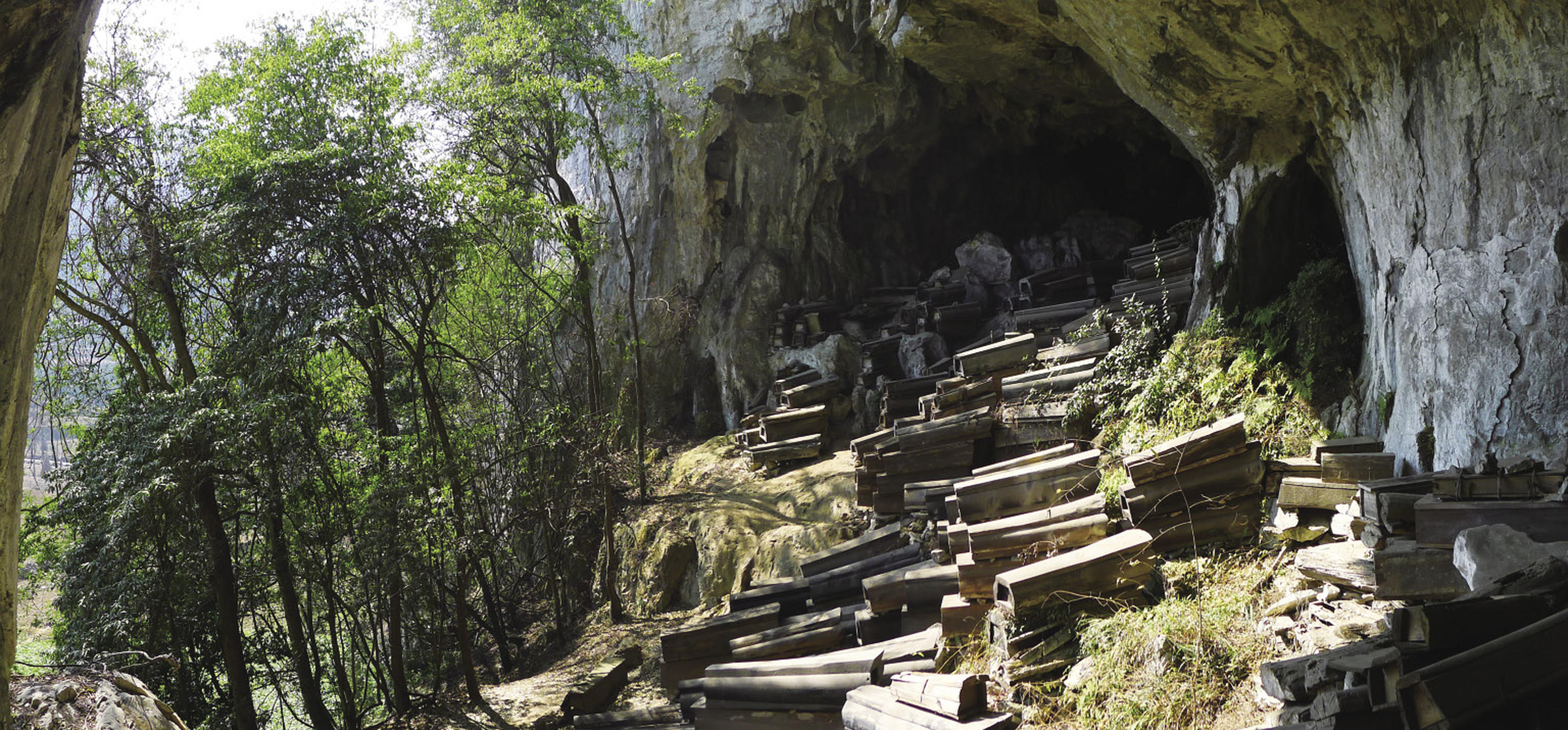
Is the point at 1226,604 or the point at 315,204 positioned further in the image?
the point at 315,204

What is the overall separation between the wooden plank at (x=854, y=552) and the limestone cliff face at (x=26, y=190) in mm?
6513

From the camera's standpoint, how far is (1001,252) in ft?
53.2

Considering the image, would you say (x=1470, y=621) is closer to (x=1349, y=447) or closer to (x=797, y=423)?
(x=1349, y=447)

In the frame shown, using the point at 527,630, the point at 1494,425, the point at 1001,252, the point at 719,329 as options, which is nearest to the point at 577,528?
the point at 527,630

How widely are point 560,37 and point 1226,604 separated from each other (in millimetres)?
12788

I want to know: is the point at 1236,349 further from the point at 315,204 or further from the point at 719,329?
the point at 719,329

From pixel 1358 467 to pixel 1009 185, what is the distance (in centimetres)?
1442

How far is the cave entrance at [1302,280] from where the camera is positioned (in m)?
6.89

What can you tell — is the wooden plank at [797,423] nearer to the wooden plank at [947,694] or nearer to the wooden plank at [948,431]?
the wooden plank at [948,431]

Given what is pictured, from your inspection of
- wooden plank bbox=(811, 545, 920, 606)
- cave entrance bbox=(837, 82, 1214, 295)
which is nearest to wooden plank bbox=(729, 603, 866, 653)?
wooden plank bbox=(811, 545, 920, 606)

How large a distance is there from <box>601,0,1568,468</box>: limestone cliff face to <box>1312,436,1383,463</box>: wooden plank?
15 cm

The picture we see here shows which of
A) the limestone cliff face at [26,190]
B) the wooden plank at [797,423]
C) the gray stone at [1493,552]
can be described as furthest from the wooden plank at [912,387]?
the limestone cliff face at [26,190]

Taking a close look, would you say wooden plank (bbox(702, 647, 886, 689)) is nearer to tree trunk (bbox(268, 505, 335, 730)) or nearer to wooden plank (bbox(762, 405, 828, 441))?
tree trunk (bbox(268, 505, 335, 730))

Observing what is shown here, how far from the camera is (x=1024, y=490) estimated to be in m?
6.73
